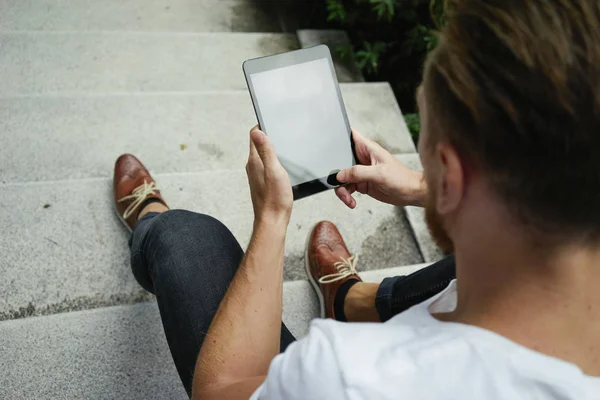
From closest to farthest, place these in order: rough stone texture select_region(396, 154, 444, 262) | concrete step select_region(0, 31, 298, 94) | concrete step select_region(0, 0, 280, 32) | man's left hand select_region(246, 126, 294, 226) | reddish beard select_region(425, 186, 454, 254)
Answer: reddish beard select_region(425, 186, 454, 254), man's left hand select_region(246, 126, 294, 226), rough stone texture select_region(396, 154, 444, 262), concrete step select_region(0, 31, 298, 94), concrete step select_region(0, 0, 280, 32)

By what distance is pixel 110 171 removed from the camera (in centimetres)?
211

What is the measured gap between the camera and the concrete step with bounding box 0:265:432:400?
1.41 m

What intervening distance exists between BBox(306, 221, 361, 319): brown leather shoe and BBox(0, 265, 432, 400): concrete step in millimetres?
567

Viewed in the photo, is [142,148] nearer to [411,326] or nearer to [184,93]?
[184,93]

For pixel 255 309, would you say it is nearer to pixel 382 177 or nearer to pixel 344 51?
pixel 382 177

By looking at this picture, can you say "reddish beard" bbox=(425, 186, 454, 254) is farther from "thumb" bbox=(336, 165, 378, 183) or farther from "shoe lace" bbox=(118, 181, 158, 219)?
"shoe lace" bbox=(118, 181, 158, 219)

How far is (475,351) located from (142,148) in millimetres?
1840

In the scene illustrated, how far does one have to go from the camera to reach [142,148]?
2195 millimetres

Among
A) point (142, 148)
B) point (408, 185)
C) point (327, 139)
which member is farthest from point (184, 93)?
point (408, 185)

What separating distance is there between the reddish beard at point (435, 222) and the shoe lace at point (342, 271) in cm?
80

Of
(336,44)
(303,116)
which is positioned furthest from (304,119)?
(336,44)

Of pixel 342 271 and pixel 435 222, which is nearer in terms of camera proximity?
pixel 435 222

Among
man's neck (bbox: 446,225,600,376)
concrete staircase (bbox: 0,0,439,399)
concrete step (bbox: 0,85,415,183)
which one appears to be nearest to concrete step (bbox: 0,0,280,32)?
concrete staircase (bbox: 0,0,439,399)

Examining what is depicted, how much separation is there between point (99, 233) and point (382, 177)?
3.56 feet
